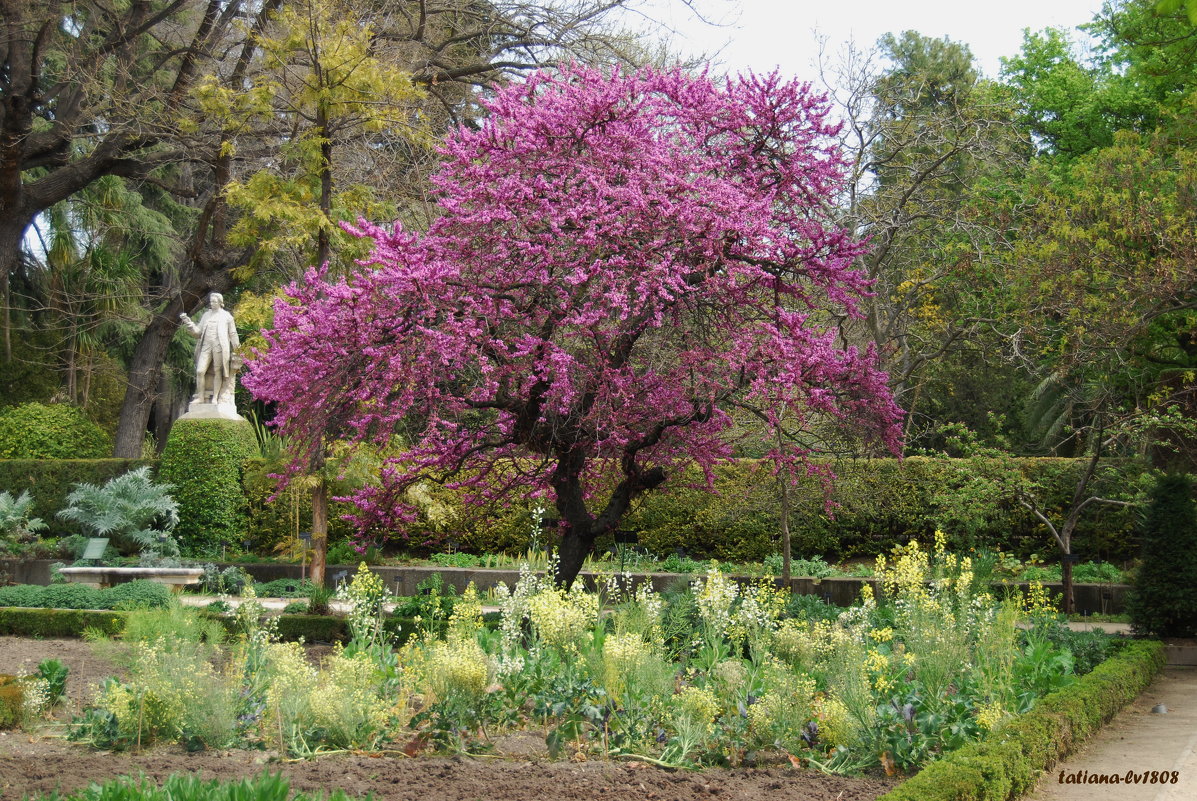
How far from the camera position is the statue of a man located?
18.1 meters

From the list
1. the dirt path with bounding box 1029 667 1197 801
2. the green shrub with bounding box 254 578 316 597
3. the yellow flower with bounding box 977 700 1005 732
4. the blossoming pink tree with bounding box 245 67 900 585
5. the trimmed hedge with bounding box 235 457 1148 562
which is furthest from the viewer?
the trimmed hedge with bounding box 235 457 1148 562

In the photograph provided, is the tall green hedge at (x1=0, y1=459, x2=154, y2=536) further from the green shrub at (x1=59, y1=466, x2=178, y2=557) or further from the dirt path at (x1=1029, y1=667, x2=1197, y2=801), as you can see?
the dirt path at (x1=1029, y1=667, x2=1197, y2=801)

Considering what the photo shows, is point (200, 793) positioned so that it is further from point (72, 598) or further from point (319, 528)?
point (319, 528)

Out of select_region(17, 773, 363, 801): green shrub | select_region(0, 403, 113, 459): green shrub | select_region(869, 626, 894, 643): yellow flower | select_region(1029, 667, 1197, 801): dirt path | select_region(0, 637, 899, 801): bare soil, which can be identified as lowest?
select_region(1029, 667, 1197, 801): dirt path

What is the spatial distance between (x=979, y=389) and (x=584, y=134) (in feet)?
66.0

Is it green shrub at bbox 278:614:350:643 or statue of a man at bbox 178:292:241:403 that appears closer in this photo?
green shrub at bbox 278:614:350:643

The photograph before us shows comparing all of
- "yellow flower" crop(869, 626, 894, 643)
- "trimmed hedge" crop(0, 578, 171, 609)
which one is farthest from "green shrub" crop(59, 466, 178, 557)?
"yellow flower" crop(869, 626, 894, 643)

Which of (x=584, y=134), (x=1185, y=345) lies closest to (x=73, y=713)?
(x=584, y=134)

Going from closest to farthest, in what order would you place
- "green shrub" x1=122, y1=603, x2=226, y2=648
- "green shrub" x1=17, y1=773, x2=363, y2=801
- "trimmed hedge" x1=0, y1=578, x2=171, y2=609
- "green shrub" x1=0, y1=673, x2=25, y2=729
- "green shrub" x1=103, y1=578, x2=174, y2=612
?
"green shrub" x1=17, y1=773, x2=363, y2=801 < "green shrub" x1=0, y1=673, x2=25, y2=729 < "green shrub" x1=122, y1=603, x2=226, y2=648 < "green shrub" x1=103, y1=578, x2=174, y2=612 < "trimmed hedge" x1=0, y1=578, x2=171, y2=609

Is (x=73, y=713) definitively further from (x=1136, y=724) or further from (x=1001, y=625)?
(x=1136, y=724)

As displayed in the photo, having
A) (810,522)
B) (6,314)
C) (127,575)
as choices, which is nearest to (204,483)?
(127,575)

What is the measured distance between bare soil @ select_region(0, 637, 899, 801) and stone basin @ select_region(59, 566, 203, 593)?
8943 millimetres

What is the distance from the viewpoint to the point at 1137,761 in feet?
19.3

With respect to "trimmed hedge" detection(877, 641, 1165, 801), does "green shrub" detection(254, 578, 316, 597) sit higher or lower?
higher
